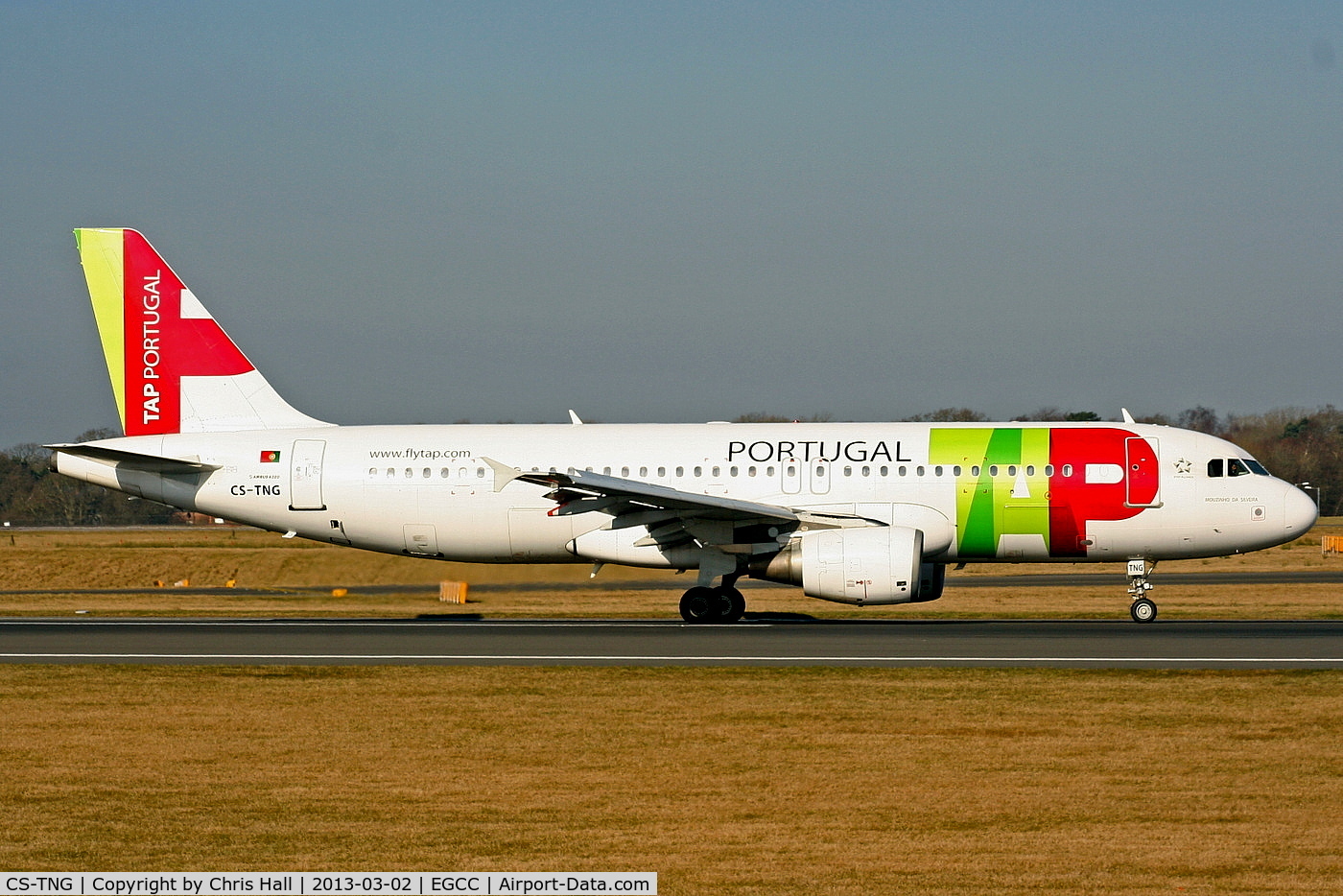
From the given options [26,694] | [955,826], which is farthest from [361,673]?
[955,826]

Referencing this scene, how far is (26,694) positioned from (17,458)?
380ft

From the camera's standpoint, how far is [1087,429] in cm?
2761

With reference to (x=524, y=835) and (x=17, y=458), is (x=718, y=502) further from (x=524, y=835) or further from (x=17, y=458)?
(x=17, y=458)

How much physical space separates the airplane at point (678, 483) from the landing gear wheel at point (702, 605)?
35 mm

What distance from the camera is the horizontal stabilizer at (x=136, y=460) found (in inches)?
1144

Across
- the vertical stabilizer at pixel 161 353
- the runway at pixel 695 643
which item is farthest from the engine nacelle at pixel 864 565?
the vertical stabilizer at pixel 161 353

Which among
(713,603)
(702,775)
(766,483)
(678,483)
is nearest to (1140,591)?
(766,483)

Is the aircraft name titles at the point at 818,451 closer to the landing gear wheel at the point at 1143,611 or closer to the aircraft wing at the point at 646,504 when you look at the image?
the aircraft wing at the point at 646,504

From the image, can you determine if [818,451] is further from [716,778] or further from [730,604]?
[716,778]

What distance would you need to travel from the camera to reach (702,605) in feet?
91.2

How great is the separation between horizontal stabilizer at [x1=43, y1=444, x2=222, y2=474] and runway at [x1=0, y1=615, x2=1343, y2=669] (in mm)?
3223

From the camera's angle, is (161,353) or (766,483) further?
(161,353)

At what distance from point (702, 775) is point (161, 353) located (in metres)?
21.8
